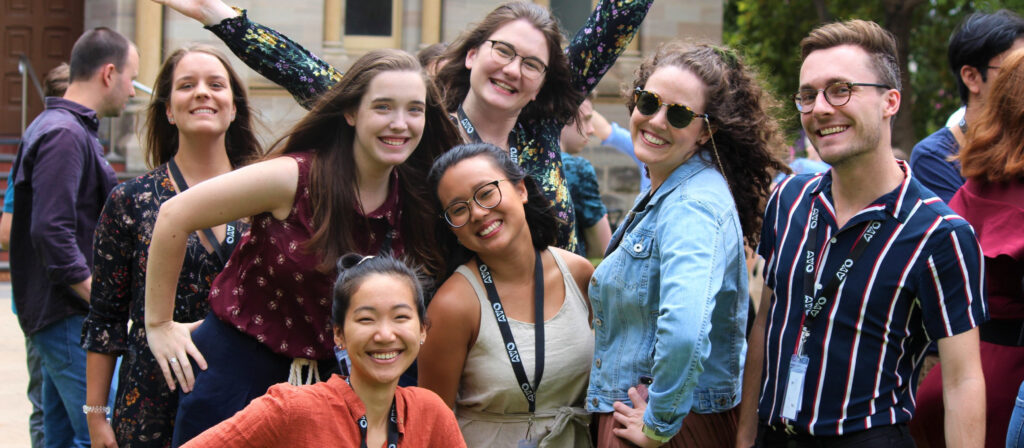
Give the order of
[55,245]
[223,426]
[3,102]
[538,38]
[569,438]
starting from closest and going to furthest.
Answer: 1. [223,426]
2. [569,438]
3. [538,38]
4. [55,245]
5. [3,102]

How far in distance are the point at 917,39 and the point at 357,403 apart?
1799cm

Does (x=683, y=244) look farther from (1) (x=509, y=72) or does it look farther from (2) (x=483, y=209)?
(1) (x=509, y=72)

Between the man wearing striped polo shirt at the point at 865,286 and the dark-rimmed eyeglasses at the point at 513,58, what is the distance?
115 cm

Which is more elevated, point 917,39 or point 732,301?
point 917,39

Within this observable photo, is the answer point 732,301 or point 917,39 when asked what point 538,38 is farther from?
point 917,39

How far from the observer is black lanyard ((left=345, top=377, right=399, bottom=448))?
9.11ft

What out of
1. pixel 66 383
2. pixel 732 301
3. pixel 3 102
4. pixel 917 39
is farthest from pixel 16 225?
pixel 917 39

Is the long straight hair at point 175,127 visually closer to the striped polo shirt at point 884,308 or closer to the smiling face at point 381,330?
the smiling face at point 381,330

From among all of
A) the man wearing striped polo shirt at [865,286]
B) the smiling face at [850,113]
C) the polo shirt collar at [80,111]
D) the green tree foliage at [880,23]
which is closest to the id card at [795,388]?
the man wearing striped polo shirt at [865,286]

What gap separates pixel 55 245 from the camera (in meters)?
4.66

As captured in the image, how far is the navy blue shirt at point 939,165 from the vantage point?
372cm

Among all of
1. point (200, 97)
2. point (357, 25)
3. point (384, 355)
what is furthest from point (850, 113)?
point (357, 25)

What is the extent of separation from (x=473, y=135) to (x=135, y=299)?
139cm

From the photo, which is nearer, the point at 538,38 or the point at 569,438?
the point at 569,438
